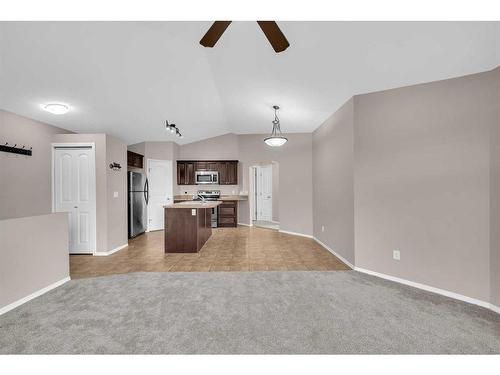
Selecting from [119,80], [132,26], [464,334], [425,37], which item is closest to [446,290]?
[464,334]

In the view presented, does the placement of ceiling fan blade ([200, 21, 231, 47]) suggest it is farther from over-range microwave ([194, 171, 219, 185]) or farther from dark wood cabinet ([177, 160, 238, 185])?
over-range microwave ([194, 171, 219, 185])

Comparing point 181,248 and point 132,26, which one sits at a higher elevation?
point 132,26

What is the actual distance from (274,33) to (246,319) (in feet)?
7.69

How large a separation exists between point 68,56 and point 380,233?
A: 4392 mm

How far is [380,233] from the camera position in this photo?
3096 millimetres

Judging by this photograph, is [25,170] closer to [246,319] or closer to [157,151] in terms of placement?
[157,151]

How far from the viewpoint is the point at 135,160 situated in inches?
231

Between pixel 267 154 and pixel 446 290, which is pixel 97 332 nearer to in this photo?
pixel 446 290

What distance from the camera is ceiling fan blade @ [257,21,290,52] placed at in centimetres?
148

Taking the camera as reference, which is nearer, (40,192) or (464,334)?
(464,334)

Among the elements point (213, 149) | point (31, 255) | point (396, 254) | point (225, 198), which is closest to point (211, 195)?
point (225, 198)

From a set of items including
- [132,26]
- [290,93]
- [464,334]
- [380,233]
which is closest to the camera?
[464,334]

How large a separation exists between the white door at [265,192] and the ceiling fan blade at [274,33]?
678 cm

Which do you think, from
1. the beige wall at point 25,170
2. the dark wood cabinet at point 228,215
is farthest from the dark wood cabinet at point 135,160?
the dark wood cabinet at point 228,215
